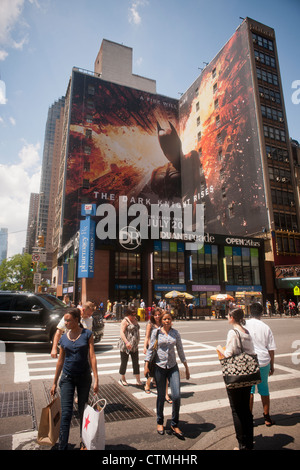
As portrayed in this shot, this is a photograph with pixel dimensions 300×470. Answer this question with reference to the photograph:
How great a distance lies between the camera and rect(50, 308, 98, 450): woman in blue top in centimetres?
366

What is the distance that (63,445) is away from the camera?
3453 mm

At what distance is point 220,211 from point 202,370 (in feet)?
152

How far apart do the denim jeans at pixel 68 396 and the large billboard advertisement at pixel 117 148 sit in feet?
180

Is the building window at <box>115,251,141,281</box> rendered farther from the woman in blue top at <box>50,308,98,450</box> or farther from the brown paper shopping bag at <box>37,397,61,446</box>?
the brown paper shopping bag at <box>37,397,61,446</box>

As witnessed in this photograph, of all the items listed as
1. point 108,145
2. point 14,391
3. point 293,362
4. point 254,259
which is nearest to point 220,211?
point 254,259

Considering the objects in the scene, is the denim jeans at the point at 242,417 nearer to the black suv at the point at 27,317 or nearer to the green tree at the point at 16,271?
the black suv at the point at 27,317

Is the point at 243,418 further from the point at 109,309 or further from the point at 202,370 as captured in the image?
the point at 109,309

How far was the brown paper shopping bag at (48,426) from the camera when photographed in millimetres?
3361

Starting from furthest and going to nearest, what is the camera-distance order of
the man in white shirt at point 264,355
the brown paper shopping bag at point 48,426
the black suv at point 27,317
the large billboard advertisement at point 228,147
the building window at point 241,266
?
the large billboard advertisement at point 228,147 → the building window at point 241,266 → the black suv at point 27,317 → the man in white shirt at point 264,355 → the brown paper shopping bag at point 48,426

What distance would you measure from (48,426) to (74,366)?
71 cm

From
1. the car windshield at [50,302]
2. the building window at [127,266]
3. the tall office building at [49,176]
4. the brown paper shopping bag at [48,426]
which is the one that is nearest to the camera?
the brown paper shopping bag at [48,426]

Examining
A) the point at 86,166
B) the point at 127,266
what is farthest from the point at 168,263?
the point at 86,166

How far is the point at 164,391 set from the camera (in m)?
4.29

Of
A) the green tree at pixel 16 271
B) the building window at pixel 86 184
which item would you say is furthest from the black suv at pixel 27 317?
the green tree at pixel 16 271
